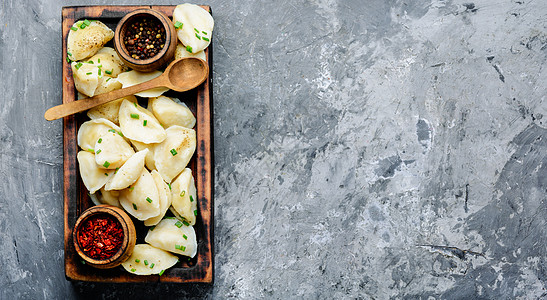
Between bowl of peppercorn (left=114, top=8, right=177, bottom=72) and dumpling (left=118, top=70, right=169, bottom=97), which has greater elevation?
bowl of peppercorn (left=114, top=8, right=177, bottom=72)

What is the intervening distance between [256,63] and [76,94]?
622 millimetres

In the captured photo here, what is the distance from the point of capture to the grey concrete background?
5.86 feet

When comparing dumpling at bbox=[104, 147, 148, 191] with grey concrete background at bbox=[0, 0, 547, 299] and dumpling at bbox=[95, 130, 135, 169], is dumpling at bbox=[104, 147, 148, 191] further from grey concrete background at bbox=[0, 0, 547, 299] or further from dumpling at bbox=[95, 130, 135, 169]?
grey concrete background at bbox=[0, 0, 547, 299]

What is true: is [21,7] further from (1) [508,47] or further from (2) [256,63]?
(1) [508,47]

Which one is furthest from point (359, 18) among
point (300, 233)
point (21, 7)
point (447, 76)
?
point (21, 7)

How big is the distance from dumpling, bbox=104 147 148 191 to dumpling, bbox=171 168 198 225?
13 cm

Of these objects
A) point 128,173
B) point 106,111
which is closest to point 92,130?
point 106,111

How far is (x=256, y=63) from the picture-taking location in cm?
180

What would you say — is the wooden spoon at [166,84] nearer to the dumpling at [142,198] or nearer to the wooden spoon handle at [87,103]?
the wooden spoon handle at [87,103]

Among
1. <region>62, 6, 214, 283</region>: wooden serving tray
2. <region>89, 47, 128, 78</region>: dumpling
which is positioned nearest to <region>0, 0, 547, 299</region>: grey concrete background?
<region>62, 6, 214, 283</region>: wooden serving tray

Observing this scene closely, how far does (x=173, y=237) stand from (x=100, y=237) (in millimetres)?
221

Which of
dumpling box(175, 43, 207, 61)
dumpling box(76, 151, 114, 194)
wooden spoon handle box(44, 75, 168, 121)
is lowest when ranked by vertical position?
dumpling box(76, 151, 114, 194)

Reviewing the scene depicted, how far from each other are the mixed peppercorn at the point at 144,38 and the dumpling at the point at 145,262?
62 cm

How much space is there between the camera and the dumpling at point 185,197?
1.60 meters
